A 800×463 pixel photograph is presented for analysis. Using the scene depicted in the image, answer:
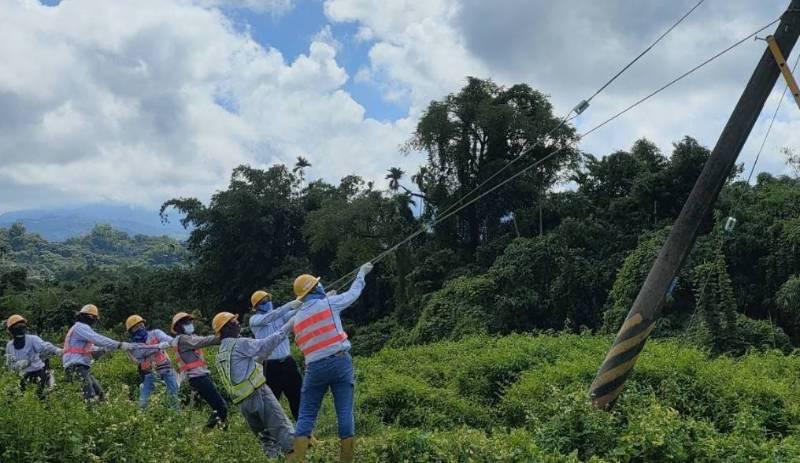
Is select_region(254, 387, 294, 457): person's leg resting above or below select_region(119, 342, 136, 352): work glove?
below

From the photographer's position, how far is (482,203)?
3516cm

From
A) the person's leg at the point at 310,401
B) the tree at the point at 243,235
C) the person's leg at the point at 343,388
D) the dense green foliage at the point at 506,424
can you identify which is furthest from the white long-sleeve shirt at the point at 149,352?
the tree at the point at 243,235

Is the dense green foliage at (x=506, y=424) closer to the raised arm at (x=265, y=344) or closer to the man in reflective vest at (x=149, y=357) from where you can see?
the raised arm at (x=265, y=344)

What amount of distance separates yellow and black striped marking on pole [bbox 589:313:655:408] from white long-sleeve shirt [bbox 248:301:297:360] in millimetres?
3391

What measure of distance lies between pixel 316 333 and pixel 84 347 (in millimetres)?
4647

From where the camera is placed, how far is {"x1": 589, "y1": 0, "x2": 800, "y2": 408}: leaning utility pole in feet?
21.9

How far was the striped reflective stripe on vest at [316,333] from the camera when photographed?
229 inches

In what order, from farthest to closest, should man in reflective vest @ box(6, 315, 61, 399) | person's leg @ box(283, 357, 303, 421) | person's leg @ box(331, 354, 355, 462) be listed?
man in reflective vest @ box(6, 315, 61, 399) → person's leg @ box(283, 357, 303, 421) → person's leg @ box(331, 354, 355, 462)

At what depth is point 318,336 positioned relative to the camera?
19.1 feet

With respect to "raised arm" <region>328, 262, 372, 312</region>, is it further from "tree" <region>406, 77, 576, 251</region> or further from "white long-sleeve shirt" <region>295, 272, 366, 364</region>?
"tree" <region>406, 77, 576, 251</region>

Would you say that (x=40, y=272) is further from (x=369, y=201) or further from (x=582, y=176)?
(x=582, y=176)

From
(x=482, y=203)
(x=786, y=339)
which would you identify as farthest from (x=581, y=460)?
(x=482, y=203)

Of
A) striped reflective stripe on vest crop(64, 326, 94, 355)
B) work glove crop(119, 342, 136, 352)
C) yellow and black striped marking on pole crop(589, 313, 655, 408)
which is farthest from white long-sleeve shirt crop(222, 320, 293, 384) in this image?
striped reflective stripe on vest crop(64, 326, 94, 355)

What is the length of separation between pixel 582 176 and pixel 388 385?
26.8 metres
